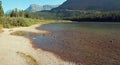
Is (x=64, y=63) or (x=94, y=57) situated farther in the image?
(x=94, y=57)

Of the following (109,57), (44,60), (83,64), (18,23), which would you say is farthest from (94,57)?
(18,23)

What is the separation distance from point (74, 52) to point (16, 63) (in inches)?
542

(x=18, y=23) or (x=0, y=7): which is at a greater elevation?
(x=0, y=7)

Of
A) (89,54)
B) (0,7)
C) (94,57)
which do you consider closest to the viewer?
(94,57)

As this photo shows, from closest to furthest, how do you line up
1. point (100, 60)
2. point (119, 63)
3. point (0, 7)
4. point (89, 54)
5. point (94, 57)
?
point (119, 63), point (100, 60), point (94, 57), point (89, 54), point (0, 7)

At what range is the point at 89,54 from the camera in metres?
37.9

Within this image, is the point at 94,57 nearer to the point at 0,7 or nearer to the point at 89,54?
the point at 89,54

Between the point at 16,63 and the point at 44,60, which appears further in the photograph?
the point at 44,60

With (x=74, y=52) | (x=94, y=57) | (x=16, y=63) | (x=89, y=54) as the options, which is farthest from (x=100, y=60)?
(x=16, y=63)

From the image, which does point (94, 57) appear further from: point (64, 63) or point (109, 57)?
point (64, 63)

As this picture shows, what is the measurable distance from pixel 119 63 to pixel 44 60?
10794mm

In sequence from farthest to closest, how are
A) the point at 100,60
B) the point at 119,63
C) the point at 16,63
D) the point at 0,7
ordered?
the point at 0,7 → the point at 100,60 → the point at 119,63 → the point at 16,63

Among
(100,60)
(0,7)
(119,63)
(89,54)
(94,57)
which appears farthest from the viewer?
(0,7)

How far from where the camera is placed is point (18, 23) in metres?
125
